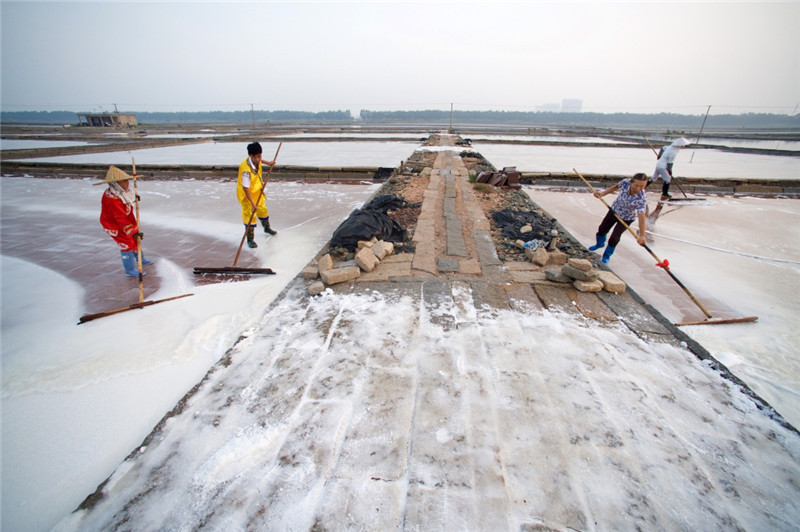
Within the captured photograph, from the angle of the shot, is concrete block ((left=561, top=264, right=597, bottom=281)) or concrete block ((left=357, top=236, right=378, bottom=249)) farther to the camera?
concrete block ((left=357, top=236, right=378, bottom=249))

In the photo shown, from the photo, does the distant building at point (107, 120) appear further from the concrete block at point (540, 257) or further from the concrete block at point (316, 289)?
the concrete block at point (540, 257)

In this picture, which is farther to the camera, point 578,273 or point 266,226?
point 266,226

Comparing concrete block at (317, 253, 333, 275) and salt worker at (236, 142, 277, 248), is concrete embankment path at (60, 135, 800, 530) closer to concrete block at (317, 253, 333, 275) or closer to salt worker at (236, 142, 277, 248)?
concrete block at (317, 253, 333, 275)

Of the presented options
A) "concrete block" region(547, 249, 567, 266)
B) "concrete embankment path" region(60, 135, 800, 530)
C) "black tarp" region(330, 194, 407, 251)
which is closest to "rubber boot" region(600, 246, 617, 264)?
"concrete block" region(547, 249, 567, 266)

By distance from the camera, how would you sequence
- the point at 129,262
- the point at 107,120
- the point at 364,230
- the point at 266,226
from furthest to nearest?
the point at 107,120 → the point at 266,226 → the point at 364,230 → the point at 129,262

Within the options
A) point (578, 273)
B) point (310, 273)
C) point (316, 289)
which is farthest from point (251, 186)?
point (578, 273)

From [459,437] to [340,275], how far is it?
2111 millimetres

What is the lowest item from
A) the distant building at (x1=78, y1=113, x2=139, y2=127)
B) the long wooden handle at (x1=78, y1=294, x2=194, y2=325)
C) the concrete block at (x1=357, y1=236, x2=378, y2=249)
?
the long wooden handle at (x1=78, y1=294, x2=194, y2=325)

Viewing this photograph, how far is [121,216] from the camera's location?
11.9ft

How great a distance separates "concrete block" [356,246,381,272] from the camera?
3634 mm

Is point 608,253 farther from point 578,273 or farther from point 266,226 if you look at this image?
point 266,226

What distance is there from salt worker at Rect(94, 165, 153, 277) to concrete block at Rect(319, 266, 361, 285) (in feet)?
6.85

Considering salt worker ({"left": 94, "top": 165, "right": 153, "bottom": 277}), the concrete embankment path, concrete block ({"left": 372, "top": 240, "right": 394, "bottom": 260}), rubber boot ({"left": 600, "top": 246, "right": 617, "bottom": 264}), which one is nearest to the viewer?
the concrete embankment path

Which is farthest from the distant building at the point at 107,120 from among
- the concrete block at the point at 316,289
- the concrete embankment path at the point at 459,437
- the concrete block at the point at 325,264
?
the concrete embankment path at the point at 459,437
